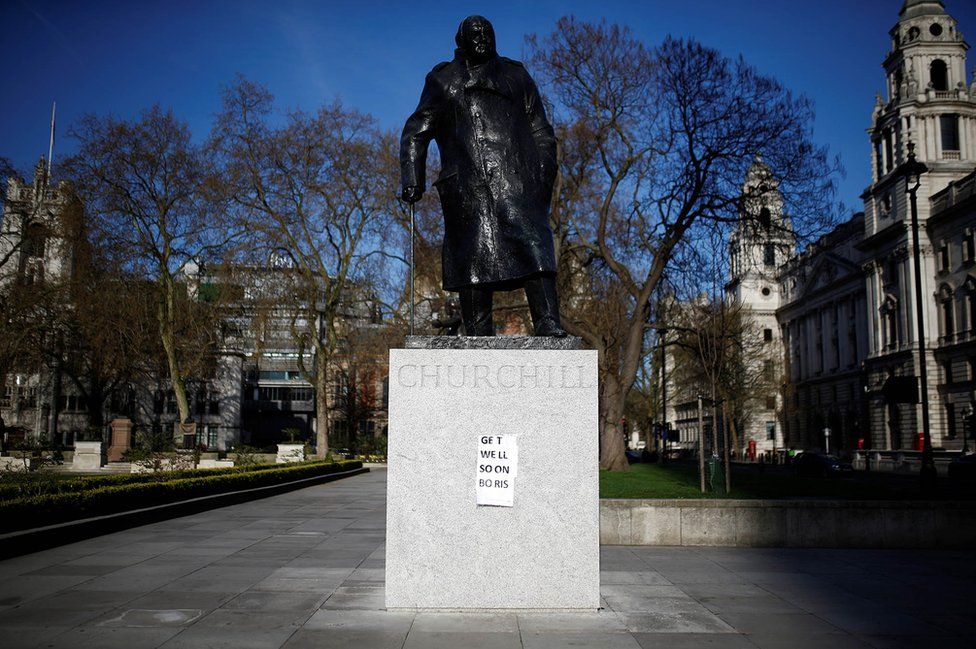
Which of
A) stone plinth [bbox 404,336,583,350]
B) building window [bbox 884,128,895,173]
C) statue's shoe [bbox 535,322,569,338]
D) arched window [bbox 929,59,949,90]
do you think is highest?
arched window [bbox 929,59,949,90]

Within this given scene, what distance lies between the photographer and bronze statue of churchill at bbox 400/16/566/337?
22.7 ft

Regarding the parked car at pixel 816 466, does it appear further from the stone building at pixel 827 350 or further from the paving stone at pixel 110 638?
the stone building at pixel 827 350

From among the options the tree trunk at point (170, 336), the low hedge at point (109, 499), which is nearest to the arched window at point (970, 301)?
the tree trunk at point (170, 336)

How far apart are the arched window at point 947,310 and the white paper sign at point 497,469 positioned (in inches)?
2454

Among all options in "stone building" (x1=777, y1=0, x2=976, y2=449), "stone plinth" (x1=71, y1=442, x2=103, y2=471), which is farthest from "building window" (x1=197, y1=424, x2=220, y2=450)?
"stone building" (x1=777, y1=0, x2=976, y2=449)

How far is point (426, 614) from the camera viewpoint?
20.6ft

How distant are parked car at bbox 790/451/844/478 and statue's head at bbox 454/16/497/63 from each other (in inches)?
1318

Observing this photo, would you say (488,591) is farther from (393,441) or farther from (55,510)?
(55,510)

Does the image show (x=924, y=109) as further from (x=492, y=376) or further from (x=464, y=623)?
(x=464, y=623)

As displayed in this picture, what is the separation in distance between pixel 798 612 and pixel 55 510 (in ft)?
33.0

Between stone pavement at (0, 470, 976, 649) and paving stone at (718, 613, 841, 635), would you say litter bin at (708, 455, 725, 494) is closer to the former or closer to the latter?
stone pavement at (0, 470, 976, 649)

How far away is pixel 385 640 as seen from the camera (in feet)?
18.0

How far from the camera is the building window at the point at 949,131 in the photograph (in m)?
65.1

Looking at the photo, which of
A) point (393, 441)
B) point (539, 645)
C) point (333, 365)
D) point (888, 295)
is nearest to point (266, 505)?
point (393, 441)
